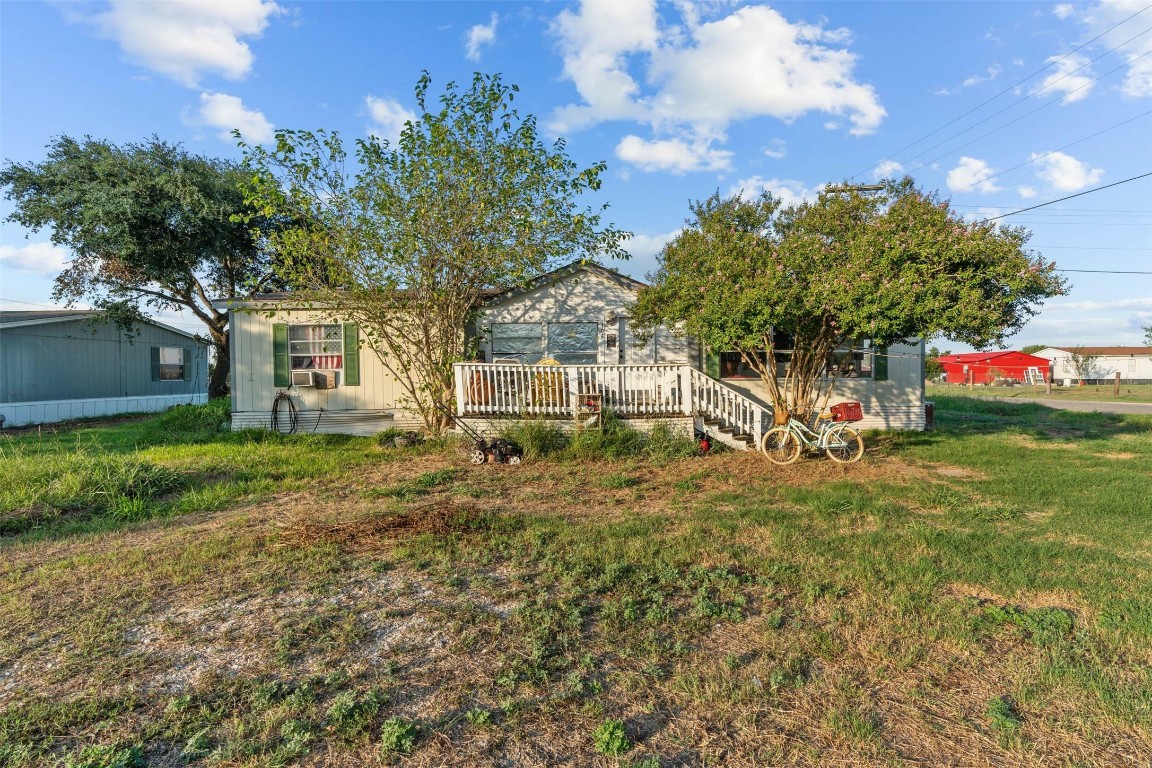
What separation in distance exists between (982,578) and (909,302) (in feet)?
13.7

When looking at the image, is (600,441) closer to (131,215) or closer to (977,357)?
(131,215)

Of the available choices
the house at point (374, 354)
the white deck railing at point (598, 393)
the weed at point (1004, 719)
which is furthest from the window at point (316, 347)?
the weed at point (1004, 719)

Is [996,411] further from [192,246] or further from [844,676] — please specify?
[192,246]

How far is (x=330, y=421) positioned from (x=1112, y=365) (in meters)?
61.2

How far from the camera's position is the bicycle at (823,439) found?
26.7 ft

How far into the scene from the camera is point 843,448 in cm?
841

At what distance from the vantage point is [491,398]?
9414 mm

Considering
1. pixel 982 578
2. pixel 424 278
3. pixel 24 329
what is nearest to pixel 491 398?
pixel 424 278

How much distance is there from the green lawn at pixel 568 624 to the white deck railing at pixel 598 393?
2.99 metres

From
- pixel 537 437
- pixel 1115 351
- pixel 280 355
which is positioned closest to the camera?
pixel 537 437

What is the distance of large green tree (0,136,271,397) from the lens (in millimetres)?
13922

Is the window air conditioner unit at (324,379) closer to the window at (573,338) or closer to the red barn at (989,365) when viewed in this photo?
the window at (573,338)

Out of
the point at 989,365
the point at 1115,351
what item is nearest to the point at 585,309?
the point at 989,365

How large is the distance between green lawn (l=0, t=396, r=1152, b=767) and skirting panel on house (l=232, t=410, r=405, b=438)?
4.41 meters
